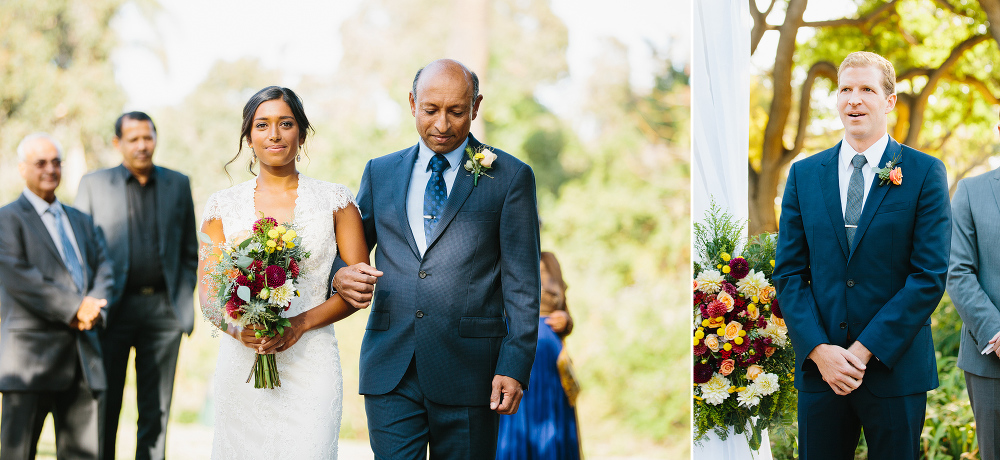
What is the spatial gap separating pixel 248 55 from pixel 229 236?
11754mm

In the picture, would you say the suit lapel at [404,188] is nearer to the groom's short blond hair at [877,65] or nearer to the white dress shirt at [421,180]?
the white dress shirt at [421,180]

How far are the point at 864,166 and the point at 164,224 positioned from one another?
471cm

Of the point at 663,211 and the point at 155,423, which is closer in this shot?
the point at 155,423

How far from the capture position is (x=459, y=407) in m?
3.15

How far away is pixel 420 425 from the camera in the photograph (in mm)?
3170

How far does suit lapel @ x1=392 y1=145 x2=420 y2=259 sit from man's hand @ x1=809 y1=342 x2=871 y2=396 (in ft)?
5.39

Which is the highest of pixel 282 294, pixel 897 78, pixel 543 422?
pixel 897 78

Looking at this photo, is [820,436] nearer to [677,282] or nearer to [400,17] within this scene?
[677,282]

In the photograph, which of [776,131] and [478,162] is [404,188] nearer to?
[478,162]

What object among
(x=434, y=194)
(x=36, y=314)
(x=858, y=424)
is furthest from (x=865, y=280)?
(x=36, y=314)

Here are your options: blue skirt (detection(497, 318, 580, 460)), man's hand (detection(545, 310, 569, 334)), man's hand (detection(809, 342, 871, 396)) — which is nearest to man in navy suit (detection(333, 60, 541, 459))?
man's hand (detection(809, 342, 871, 396))

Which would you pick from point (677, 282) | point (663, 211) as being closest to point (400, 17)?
point (663, 211)

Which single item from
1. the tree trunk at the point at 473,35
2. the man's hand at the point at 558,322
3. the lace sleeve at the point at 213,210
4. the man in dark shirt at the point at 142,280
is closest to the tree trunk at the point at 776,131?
the man's hand at the point at 558,322

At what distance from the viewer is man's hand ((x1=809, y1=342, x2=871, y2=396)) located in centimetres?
313
